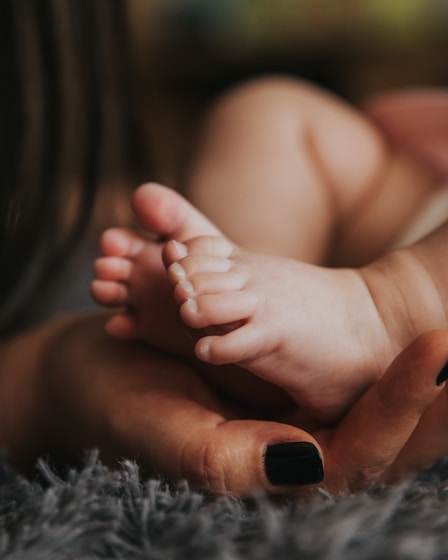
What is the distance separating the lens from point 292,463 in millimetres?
366

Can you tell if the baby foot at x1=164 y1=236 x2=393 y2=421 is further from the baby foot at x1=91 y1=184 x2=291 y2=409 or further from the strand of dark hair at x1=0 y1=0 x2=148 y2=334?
the strand of dark hair at x1=0 y1=0 x2=148 y2=334

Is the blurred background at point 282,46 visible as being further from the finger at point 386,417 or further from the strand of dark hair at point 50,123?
the finger at point 386,417

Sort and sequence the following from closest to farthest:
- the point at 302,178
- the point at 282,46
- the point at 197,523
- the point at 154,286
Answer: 1. the point at 197,523
2. the point at 154,286
3. the point at 302,178
4. the point at 282,46

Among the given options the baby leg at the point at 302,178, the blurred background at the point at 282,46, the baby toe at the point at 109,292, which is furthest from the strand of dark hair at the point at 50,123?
the blurred background at the point at 282,46

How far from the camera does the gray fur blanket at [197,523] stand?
0.30 meters

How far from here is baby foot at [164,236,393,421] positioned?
0.37 m

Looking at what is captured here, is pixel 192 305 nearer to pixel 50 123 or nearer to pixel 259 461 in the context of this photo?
pixel 259 461

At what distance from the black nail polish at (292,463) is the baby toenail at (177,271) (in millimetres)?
92

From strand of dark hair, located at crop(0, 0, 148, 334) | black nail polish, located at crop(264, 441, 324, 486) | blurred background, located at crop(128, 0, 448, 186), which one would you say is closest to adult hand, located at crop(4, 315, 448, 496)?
black nail polish, located at crop(264, 441, 324, 486)

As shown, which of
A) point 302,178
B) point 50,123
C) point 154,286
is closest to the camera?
point 154,286

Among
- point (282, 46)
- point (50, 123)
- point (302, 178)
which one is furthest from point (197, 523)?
point (282, 46)

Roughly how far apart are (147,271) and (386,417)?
0.17m

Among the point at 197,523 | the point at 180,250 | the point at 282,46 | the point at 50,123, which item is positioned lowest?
the point at 197,523

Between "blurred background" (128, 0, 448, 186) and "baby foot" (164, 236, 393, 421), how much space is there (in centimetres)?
221
